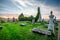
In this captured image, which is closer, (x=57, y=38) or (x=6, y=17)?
(x=57, y=38)

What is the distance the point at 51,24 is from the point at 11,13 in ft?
2.38

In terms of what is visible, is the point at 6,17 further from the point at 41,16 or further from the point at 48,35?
the point at 48,35

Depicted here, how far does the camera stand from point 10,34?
2383 mm

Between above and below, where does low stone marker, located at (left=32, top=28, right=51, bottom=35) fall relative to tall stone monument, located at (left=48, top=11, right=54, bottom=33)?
below

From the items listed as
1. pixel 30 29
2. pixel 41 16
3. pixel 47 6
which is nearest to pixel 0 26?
pixel 30 29

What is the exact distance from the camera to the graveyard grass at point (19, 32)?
7.73 ft

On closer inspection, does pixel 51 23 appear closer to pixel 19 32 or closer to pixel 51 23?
pixel 51 23

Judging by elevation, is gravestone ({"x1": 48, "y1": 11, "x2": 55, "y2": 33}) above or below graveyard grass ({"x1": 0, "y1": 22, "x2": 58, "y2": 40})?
above

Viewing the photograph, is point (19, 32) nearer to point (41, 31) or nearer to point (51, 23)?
point (41, 31)

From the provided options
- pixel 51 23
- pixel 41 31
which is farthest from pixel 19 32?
pixel 51 23

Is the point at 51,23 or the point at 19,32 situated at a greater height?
the point at 51,23

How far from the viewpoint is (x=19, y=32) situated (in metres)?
2.39

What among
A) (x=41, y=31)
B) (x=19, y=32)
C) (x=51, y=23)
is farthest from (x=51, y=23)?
(x=19, y=32)

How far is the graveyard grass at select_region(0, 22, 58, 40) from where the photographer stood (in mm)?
2357
